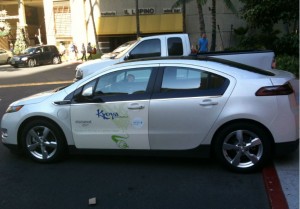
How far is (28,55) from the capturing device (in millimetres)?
28062

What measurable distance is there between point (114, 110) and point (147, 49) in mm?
6041

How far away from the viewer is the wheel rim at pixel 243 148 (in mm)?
4980

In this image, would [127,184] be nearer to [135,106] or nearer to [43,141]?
[135,106]

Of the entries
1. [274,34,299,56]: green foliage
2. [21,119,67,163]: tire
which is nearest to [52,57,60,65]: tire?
[274,34,299,56]: green foliage

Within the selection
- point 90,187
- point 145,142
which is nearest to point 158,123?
point 145,142

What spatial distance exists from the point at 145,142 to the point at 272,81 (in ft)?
5.84

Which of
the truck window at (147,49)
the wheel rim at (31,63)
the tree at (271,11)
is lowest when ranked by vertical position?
the wheel rim at (31,63)

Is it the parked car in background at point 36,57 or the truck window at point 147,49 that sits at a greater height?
the truck window at point 147,49

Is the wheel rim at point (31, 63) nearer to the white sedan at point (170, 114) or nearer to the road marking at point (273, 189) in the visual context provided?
the white sedan at point (170, 114)

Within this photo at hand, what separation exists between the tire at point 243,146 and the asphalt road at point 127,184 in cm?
13

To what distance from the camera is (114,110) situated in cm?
532

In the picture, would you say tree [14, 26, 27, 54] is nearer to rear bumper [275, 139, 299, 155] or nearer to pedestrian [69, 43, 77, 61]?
pedestrian [69, 43, 77, 61]

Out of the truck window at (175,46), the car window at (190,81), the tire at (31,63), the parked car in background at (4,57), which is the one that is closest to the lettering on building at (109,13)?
the tire at (31,63)

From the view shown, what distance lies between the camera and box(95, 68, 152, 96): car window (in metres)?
5.37
